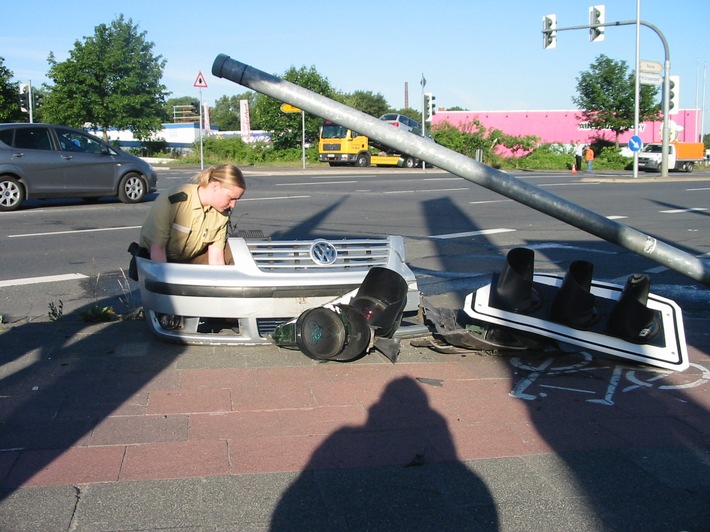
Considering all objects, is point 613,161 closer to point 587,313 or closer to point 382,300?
A: point 587,313

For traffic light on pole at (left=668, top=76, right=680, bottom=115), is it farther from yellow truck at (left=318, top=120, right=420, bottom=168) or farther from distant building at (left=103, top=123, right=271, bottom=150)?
distant building at (left=103, top=123, right=271, bottom=150)

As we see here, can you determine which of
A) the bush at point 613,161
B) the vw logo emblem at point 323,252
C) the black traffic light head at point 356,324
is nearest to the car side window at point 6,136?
the vw logo emblem at point 323,252

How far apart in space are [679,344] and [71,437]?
3.69 m

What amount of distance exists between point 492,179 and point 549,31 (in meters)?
28.9

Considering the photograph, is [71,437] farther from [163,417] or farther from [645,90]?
[645,90]

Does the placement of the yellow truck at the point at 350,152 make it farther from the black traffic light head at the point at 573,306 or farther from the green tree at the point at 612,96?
the black traffic light head at the point at 573,306

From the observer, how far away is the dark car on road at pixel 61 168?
1523cm

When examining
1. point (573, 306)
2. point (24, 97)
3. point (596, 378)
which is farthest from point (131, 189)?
point (24, 97)

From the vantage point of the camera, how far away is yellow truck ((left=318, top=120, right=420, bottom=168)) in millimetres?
41500

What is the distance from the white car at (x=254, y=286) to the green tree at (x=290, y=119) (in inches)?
1661

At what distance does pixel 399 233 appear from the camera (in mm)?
12586

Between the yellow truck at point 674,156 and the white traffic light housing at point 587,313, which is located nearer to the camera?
the white traffic light housing at point 587,313

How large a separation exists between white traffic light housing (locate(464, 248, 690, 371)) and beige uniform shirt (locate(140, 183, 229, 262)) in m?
1.93

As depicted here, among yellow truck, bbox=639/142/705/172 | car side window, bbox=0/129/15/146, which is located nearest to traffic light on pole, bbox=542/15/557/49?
yellow truck, bbox=639/142/705/172
